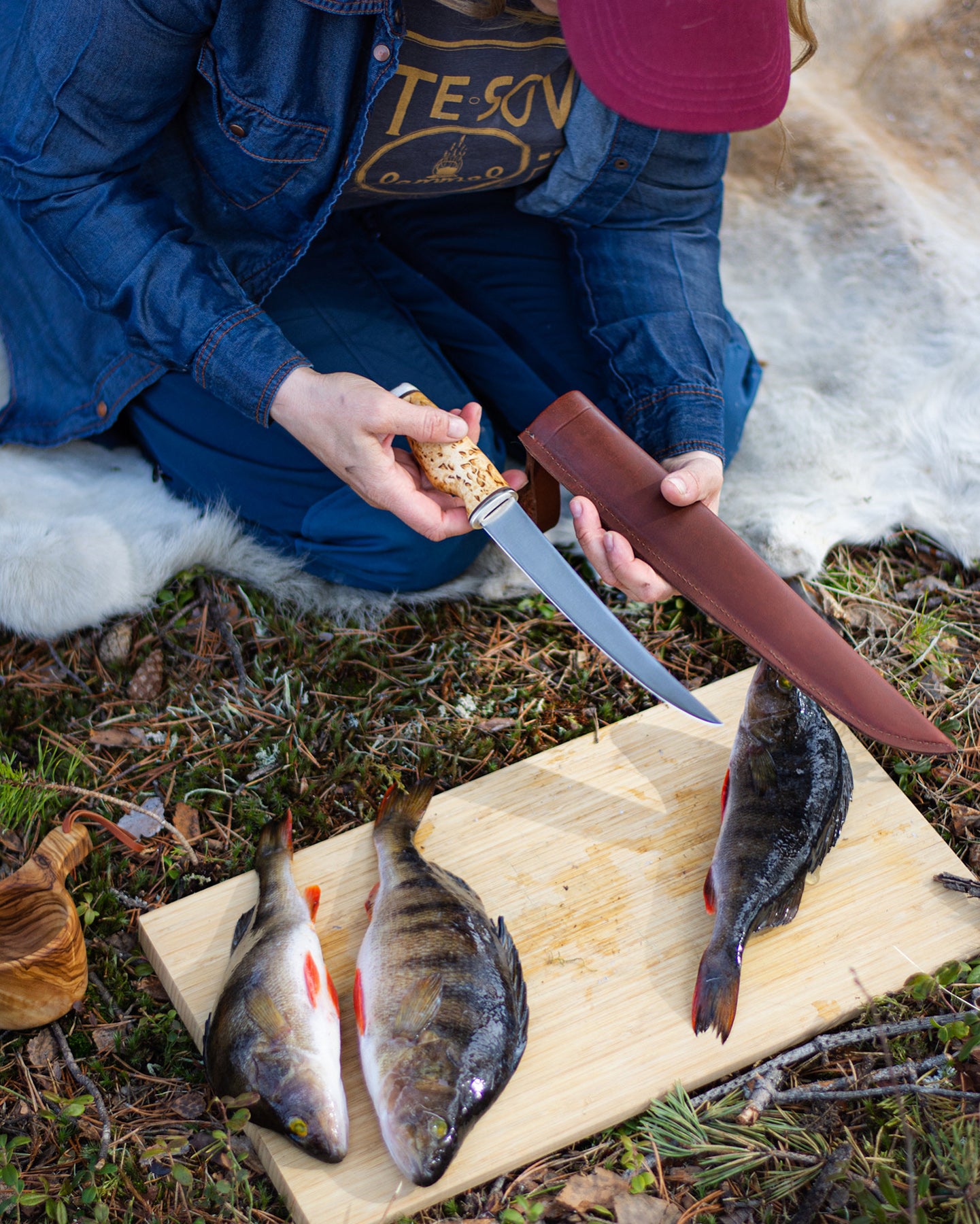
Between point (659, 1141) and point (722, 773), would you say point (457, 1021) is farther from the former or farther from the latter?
point (722, 773)

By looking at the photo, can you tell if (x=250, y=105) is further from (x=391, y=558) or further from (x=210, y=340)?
(x=391, y=558)

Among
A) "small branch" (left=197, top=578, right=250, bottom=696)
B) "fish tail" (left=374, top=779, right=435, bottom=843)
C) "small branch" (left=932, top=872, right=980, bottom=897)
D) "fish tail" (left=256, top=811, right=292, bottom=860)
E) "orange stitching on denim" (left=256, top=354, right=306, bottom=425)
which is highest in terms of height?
"orange stitching on denim" (left=256, top=354, right=306, bottom=425)

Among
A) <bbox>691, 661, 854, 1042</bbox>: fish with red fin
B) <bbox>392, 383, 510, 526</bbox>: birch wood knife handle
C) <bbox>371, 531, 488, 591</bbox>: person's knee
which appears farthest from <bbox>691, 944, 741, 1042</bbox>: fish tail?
<bbox>371, 531, 488, 591</bbox>: person's knee

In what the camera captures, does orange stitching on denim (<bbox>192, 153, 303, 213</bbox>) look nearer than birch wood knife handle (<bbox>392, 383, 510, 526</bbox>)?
No

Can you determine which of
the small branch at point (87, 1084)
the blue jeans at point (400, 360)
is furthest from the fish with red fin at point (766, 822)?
the small branch at point (87, 1084)

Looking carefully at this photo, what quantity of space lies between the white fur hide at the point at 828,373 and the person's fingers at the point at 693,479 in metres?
0.54

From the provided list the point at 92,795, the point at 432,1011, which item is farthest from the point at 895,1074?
the point at 92,795

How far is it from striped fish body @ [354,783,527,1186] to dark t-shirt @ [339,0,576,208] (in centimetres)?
174

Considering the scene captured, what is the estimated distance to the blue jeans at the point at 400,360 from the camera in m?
2.74

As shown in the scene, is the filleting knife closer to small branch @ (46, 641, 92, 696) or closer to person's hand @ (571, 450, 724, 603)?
person's hand @ (571, 450, 724, 603)

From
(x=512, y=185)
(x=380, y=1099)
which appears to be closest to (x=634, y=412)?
(x=512, y=185)

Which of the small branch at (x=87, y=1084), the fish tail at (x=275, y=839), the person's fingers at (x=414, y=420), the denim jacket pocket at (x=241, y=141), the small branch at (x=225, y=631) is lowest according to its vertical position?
the small branch at (x=87, y=1084)

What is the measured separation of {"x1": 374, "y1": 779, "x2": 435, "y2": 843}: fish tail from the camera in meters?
2.20

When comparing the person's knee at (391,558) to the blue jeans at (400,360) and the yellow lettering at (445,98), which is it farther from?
the yellow lettering at (445,98)
